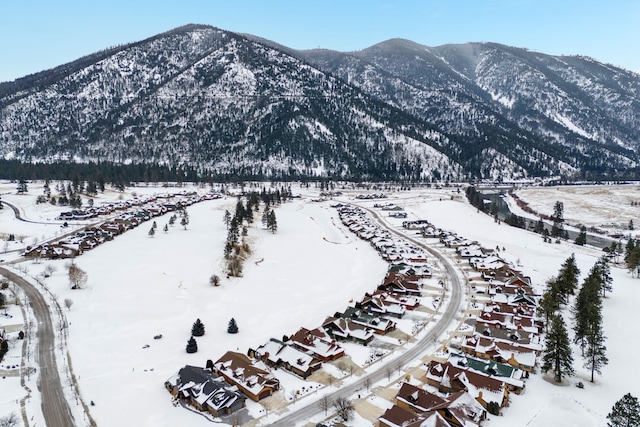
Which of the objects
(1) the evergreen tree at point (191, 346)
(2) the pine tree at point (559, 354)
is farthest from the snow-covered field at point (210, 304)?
(2) the pine tree at point (559, 354)

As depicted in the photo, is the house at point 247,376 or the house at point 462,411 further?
the house at point 247,376

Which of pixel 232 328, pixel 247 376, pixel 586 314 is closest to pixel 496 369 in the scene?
pixel 586 314

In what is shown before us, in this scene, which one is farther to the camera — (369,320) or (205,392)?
(369,320)

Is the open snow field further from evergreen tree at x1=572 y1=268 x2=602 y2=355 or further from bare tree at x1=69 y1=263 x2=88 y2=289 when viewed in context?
bare tree at x1=69 y1=263 x2=88 y2=289

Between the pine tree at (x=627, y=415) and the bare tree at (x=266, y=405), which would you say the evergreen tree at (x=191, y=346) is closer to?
the bare tree at (x=266, y=405)

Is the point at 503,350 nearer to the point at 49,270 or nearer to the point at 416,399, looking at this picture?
the point at 416,399

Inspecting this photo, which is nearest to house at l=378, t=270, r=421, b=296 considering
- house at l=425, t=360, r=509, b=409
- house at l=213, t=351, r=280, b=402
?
house at l=425, t=360, r=509, b=409
